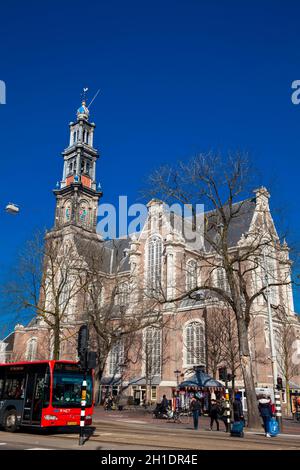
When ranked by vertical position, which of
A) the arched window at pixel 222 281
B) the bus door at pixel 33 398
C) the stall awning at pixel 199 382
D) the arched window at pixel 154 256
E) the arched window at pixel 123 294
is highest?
the arched window at pixel 154 256

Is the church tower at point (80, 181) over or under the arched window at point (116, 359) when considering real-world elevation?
over

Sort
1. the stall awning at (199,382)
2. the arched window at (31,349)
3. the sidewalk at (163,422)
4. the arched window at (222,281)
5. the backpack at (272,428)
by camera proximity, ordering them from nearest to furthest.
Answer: the backpack at (272,428) → the sidewalk at (163,422) → the stall awning at (199,382) → the arched window at (222,281) → the arched window at (31,349)

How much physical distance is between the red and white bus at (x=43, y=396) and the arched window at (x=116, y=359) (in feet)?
103

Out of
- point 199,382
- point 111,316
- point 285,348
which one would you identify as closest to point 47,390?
point 199,382

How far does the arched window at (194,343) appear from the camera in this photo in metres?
41.4

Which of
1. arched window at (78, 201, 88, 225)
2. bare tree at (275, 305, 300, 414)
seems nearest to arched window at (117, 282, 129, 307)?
bare tree at (275, 305, 300, 414)

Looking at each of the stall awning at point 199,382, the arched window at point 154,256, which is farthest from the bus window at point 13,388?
the arched window at point 154,256

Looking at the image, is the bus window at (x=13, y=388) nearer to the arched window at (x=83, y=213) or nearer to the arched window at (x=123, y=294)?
the arched window at (x=123, y=294)

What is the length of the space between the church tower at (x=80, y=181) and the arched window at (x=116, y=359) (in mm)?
20546

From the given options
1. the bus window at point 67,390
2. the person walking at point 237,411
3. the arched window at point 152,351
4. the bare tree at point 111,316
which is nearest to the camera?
the bus window at point 67,390

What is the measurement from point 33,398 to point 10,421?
4.85 ft

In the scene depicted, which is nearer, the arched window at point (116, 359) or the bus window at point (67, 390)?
the bus window at point (67, 390)

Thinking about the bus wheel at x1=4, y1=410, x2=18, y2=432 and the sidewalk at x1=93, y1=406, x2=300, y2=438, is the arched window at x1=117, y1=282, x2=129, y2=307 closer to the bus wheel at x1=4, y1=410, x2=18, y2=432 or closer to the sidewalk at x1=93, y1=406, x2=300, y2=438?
the sidewalk at x1=93, y1=406, x2=300, y2=438
